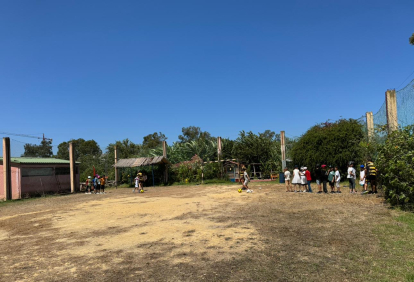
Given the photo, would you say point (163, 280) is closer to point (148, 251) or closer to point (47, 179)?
point (148, 251)

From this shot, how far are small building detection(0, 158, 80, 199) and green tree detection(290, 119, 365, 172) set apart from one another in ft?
65.3

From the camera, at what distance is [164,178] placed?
1150 inches

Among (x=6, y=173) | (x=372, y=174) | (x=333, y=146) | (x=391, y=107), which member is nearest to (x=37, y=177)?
(x=6, y=173)

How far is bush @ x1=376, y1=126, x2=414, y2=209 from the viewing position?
8.86 metres

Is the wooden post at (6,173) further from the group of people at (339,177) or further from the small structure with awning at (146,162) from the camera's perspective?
the group of people at (339,177)

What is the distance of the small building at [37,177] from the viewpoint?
21.9 m

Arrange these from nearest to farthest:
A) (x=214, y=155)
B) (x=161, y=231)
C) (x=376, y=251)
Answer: (x=376, y=251)
(x=161, y=231)
(x=214, y=155)

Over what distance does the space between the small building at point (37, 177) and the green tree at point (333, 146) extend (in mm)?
19889

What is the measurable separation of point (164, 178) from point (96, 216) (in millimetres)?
18574

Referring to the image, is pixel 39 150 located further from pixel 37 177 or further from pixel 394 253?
pixel 394 253

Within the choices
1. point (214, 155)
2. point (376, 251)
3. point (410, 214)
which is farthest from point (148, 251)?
point (214, 155)

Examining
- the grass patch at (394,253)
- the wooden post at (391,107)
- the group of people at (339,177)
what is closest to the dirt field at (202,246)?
the grass patch at (394,253)

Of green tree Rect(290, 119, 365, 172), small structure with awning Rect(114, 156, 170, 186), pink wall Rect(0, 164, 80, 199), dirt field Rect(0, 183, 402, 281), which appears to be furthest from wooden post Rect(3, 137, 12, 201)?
green tree Rect(290, 119, 365, 172)

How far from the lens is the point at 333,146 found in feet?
69.9
